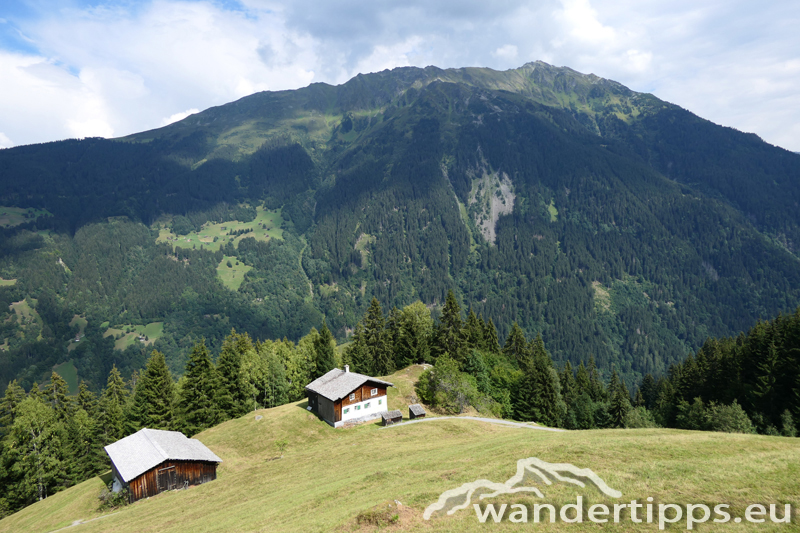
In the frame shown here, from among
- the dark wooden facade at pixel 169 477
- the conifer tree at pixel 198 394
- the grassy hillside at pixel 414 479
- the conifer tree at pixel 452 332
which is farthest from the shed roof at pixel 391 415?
the conifer tree at pixel 198 394

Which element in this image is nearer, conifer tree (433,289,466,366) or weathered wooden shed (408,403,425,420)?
weathered wooden shed (408,403,425,420)

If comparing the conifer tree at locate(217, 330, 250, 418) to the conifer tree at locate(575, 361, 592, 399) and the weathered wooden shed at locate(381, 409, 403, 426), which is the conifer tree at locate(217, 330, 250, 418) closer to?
the weathered wooden shed at locate(381, 409, 403, 426)

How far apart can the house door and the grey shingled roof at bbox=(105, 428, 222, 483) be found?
5.78 ft

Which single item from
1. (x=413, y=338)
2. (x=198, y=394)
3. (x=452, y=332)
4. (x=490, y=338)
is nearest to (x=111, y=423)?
(x=198, y=394)

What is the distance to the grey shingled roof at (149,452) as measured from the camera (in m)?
45.1

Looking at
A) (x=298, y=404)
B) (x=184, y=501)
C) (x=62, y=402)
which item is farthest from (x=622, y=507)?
(x=62, y=402)

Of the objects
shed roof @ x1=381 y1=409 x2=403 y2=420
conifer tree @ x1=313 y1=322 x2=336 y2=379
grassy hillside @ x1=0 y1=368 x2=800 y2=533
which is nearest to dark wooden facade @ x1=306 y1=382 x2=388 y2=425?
shed roof @ x1=381 y1=409 x2=403 y2=420

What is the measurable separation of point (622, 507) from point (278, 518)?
68.6ft

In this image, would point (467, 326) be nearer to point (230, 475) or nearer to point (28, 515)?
point (230, 475)

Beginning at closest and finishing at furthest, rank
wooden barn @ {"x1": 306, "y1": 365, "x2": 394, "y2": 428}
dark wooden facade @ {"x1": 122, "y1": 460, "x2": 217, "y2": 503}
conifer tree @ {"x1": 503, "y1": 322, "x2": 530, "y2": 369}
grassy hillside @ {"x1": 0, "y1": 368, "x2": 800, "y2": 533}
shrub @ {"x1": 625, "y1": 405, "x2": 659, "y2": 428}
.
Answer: grassy hillside @ {"x1": 0, "y1": 368, "x2": 800, "y2": 533}
dark wooden facade @ {"x1": 122, "y1": 460, "x2": 217, "y2": 503}
wooden barn @ {"x1": 306, "y1": 365, "x2": 394, "y2": 428}
shrub @ {"x1": 625, "y1": 405, "x2": 659, "y2": 428}
conifer tree @ {"x1": 503, "y1": 322, "x2": 530, "y2": 369}

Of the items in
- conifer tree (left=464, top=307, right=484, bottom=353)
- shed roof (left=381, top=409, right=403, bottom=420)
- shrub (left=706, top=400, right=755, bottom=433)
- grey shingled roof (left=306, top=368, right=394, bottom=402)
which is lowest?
shrub (left=706, top=400, right=755, bottom=433)

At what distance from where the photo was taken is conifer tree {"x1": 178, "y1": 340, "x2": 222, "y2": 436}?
6844 centimetres

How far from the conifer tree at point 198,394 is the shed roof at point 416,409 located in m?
36.1

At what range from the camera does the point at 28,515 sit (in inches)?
1889
